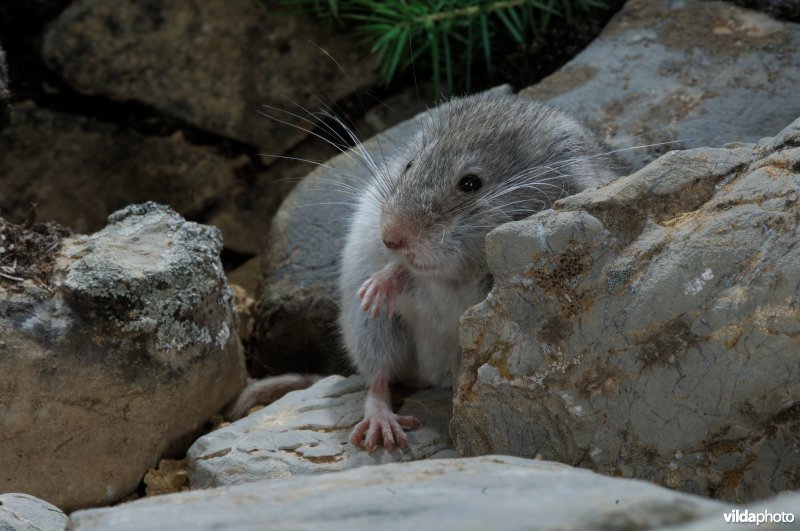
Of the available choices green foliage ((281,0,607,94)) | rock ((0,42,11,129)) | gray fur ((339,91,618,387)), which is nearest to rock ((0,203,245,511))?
gray fur ((339,91,618,387))

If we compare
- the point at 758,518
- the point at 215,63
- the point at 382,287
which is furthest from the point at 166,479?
the point at 215,63

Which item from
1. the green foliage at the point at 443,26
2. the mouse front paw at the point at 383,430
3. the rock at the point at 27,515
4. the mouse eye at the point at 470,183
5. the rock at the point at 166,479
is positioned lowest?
the rock at the point at 166,479

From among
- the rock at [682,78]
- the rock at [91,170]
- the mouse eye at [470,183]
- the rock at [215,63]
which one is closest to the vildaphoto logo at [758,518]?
the mouse eye at [470,183]

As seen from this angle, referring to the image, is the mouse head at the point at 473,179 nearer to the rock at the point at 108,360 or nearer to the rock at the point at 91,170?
the rock at the point at 108,360

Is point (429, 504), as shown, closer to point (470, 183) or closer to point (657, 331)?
point (657, 331)

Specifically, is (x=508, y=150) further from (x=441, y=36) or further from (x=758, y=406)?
(x=441, y=36)
